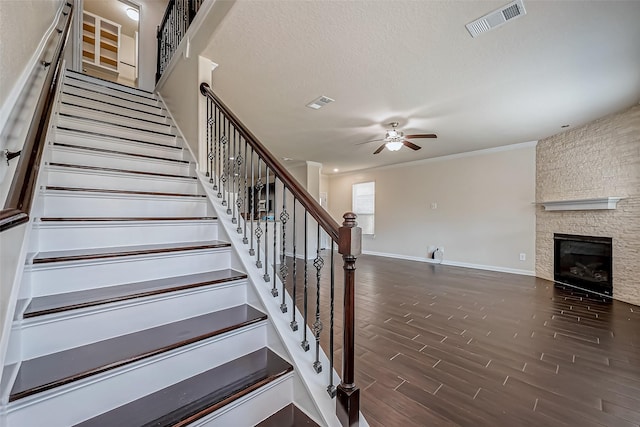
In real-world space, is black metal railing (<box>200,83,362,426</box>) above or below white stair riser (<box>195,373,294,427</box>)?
above

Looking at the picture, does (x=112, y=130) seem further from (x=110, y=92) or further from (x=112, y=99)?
(x=110, y=92)

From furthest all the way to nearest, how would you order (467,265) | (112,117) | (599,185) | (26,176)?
(467,265) → (599,185) → (112,117) → (26,176)

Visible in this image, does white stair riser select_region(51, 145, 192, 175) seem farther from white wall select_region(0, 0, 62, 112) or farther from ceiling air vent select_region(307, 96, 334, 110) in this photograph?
ceiling air vent select_region(307, 96, 334, 110)

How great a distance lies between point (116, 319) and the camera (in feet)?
4.16

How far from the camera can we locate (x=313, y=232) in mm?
7219

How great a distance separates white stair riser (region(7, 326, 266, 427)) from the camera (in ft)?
2.98

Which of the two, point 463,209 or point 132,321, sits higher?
point 463,209

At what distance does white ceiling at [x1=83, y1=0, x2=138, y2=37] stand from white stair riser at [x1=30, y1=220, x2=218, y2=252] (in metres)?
5.66

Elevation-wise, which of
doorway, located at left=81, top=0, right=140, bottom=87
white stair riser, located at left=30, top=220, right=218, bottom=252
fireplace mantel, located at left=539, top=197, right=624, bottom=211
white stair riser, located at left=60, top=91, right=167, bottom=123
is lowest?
white stair riser, located at left=30, top=220, right=218, bottom=252

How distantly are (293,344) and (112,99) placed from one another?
3.89 metres

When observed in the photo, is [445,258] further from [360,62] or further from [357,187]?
[360,62]

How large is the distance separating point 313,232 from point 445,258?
3.25m

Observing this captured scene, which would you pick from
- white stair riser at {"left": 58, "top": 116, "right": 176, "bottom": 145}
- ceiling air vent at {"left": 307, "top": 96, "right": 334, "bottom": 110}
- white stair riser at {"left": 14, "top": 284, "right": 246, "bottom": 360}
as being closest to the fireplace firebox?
ceiling air vent at {"left": 307, "top": 96, "right": 334, "bottom": 110}

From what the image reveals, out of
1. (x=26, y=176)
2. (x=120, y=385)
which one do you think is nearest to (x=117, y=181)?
(x=26, y=176)
